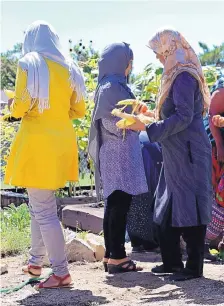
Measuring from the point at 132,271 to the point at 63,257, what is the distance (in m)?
0.65

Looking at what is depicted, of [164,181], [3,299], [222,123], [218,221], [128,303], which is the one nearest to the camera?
[128,303]

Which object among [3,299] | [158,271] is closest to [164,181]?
[158,271]

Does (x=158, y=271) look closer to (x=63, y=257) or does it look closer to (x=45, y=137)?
(x=63, y=257)

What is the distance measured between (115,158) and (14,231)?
1.76m

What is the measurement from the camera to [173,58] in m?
4.24

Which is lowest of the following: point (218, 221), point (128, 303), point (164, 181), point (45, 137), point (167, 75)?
point (128, 303)

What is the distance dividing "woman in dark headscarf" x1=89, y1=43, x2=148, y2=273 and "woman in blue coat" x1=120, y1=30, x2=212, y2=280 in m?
0.43

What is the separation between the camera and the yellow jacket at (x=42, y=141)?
4203 millimetres

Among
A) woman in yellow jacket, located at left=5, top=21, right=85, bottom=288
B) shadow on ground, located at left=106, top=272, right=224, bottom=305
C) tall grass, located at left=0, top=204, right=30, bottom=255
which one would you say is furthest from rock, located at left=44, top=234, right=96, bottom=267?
woman in yellow jacket, located at left=5, top=21, right=85, bottom=288

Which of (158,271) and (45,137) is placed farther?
(158,271)

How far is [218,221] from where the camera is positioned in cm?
528

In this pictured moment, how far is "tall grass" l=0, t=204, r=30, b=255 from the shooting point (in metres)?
5.87

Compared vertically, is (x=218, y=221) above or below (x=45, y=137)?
below

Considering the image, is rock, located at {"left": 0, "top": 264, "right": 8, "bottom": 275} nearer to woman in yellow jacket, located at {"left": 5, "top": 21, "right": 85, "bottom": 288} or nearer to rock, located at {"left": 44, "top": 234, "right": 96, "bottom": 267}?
rock, located at {"left": 44, "top": 234, "right": 96, "bottom": 267}
